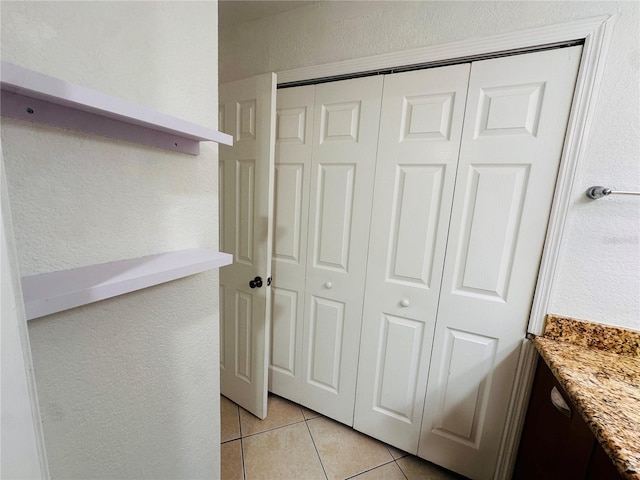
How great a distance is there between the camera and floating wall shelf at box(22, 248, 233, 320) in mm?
387

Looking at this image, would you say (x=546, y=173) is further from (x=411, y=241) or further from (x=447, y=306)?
(x=447, y=306)

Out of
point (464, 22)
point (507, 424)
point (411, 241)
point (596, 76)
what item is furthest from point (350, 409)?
point (464, 22)

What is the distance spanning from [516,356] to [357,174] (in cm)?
109

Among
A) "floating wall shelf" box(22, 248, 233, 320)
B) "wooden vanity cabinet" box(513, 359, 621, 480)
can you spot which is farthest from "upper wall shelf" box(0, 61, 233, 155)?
"wooden vanity cabinet" box(513, 359, 621, 480)

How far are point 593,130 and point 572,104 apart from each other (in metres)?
0.12

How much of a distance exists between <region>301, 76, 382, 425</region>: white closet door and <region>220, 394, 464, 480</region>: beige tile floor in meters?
0.12

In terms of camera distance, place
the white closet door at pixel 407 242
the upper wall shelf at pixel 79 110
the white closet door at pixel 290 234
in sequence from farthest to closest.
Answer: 1. the white closet door at pixel 290 234
2. the white closet door at pixel 407 242
3. the upper wall shelf at pixel 79 110

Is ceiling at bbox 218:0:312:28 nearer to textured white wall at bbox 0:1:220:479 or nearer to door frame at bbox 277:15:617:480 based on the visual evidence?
door frame at bbox 277:15:617:480

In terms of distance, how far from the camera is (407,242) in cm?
128

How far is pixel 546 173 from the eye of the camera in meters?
1.02

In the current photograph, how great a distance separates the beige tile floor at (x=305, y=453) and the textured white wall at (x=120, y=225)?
2.47 feet

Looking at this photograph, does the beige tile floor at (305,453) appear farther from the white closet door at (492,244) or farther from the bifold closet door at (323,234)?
the white closet door at (492,244)

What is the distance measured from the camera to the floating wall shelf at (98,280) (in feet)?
1.27

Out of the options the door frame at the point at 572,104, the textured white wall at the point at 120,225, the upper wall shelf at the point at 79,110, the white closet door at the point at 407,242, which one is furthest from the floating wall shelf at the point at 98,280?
the door frame at the point at 572,104
